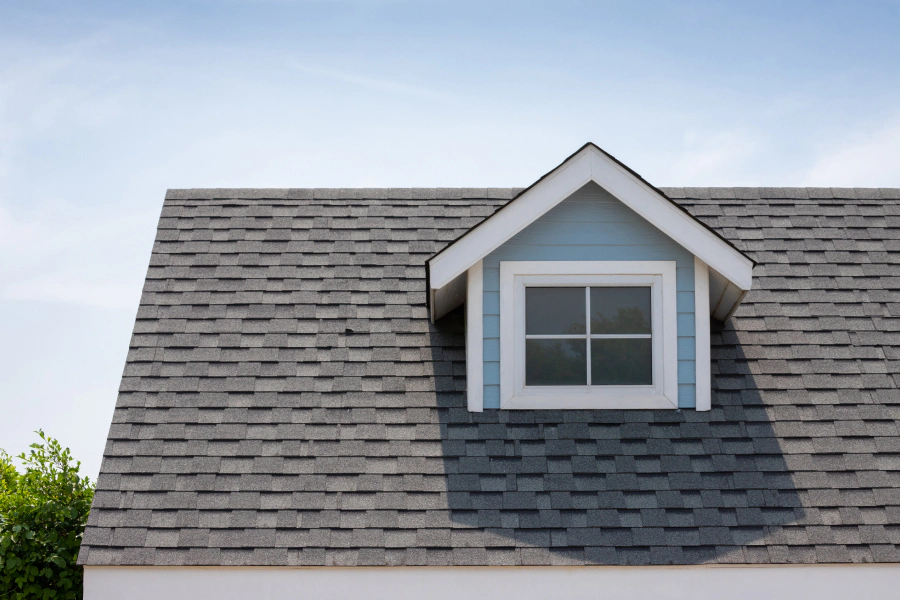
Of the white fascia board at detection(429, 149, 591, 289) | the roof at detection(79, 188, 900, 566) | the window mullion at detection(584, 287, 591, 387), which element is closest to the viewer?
the roof at detection(79, 188, 900, 566)

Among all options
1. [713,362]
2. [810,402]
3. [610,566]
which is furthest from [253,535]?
[810,402]

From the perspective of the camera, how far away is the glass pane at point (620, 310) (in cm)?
659

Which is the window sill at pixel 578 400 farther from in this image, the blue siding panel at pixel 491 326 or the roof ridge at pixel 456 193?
the roof ridge at pixel 456 193

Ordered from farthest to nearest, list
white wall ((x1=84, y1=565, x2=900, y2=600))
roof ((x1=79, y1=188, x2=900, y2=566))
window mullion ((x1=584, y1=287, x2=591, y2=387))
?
window mullion ((x1=584, y1=287, x2=591, y2=387))
roof ((x1=79, y1=188, x2=900, y2=566))
white wall ((x1=84, y1=565, x2=900, y2=600))

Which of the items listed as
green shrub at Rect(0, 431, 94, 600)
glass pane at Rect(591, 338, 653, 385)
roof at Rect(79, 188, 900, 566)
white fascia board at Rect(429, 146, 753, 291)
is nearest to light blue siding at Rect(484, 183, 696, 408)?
white fascia board at Rect(429, 146, 753, 291)

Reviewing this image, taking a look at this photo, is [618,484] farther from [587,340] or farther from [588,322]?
[588,322]

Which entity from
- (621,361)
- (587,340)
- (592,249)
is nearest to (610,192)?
(592,249)

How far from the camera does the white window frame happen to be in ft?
21.4

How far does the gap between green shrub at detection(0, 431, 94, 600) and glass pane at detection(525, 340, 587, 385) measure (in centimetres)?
404

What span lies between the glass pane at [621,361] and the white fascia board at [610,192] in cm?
88

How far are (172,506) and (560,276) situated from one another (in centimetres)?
349

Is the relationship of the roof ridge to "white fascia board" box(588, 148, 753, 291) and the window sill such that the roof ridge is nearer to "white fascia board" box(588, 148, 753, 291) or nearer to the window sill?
"white fascia board" box(588, 148, 753, 291)

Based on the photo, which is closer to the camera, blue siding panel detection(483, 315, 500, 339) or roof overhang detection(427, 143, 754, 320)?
roof overhang detection(427, 143, 754, 320)

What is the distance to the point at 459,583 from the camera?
224 inches
